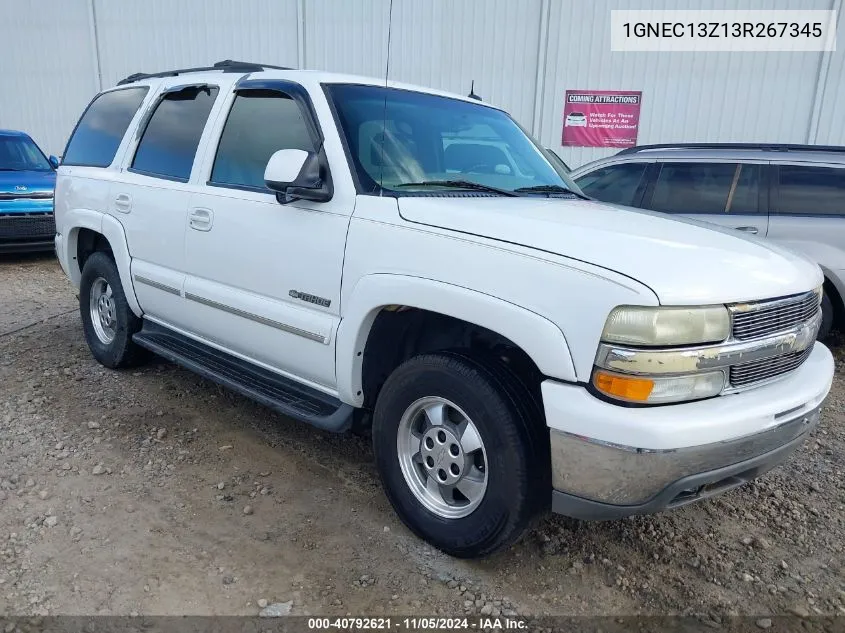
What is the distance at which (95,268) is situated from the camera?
471 centimetres

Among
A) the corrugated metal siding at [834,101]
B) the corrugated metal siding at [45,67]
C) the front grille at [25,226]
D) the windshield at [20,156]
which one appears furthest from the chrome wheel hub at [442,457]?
the corrugated metal siding at [45,67]

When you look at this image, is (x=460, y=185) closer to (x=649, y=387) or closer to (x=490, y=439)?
(x=490, y=439)

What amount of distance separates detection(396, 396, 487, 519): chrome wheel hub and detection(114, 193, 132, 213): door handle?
2.65 meters

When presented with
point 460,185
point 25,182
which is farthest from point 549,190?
point 25,182

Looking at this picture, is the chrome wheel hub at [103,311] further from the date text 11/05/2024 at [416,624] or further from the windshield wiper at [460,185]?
the date text 11/05/2024 at [416,624]

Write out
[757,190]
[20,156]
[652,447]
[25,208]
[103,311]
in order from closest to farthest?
[652,447], [103,311], [757,190], [25,208], [20,156]

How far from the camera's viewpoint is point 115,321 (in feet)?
15.4

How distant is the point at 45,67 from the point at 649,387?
707 inches

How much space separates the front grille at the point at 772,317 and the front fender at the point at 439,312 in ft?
2.08

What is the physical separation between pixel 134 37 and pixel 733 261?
15.9 m

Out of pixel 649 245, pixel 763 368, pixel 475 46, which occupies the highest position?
pixel 475 46

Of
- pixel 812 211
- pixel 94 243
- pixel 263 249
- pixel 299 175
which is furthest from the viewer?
pixel 812 211

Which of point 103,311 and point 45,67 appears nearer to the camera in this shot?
point 103,311

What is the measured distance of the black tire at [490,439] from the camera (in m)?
2.32
